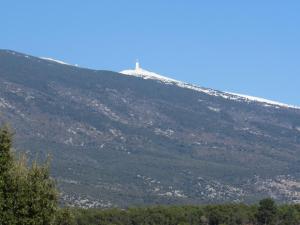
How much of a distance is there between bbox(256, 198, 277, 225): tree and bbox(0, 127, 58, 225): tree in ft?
307

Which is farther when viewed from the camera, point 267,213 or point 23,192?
point 267,213

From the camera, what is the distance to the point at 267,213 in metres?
146

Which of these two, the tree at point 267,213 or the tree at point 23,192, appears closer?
the tree at point 23,192

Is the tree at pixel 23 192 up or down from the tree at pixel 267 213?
up

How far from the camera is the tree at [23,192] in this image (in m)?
53.3

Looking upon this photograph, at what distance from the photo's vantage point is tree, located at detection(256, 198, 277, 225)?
146 meters

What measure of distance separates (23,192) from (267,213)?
3788 inches

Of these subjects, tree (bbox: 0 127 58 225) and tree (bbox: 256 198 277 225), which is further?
tree (bbox: 256 198 277 225)

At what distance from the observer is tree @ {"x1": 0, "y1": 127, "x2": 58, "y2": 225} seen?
5328 centimetres

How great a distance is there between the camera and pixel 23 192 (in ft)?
177

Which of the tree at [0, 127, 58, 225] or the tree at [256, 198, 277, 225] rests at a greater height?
the tree at [0, 127, 58, 225]

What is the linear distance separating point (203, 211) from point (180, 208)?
443 cm

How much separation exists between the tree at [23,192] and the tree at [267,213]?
307 feet

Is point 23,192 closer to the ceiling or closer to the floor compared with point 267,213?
closer to the ceiling
